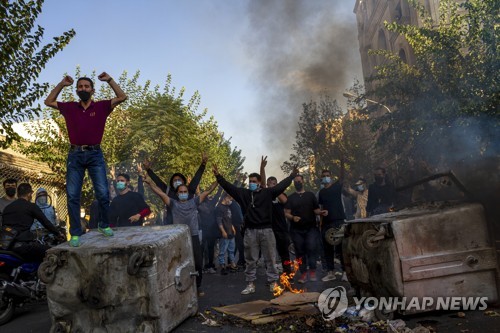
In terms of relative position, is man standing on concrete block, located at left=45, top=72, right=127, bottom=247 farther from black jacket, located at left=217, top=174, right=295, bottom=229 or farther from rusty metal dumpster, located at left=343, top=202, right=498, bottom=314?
rusty metal dumpster, located at left=343, top=202, right=498, bottom=314

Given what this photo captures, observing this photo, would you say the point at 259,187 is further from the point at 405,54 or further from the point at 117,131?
the point at 405,54

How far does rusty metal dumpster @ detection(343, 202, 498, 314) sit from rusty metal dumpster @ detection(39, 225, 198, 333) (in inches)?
92.2

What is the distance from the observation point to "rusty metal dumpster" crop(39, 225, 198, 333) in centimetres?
416

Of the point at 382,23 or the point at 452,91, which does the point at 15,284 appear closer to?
the point at 452,91

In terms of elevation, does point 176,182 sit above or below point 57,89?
below

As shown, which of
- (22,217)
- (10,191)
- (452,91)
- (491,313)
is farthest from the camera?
(452,91)

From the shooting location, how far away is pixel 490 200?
4879 mm

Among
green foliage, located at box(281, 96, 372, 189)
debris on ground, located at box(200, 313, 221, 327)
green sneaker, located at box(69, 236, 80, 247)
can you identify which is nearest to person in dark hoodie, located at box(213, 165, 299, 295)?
debris on ground, located at box(200, 313, 221, 327)

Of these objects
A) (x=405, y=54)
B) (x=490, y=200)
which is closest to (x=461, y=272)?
(x=490, y=200)

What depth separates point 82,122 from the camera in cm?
487

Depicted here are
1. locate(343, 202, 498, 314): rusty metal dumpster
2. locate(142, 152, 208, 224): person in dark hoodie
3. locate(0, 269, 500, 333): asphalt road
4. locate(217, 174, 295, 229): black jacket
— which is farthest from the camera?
locate(142, 152, 208, 224): person in dark hoodie

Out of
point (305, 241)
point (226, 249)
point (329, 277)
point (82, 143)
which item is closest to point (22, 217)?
point (82, 143)

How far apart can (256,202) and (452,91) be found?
7.54 m

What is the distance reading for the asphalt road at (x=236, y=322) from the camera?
4.15 metres
